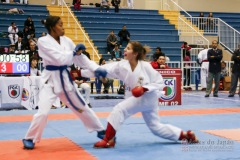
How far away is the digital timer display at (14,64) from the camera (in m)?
10.1

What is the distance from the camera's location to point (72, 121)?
25.0 feet

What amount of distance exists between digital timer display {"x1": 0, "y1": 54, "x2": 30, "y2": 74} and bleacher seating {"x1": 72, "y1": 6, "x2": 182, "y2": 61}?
9.17 metres

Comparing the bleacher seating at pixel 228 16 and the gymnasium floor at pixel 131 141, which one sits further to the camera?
the bleacher seating at pixel 228 16

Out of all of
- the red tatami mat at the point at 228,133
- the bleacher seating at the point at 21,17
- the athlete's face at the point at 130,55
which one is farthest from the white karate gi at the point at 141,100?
the bleacher seating at the point at 21,17

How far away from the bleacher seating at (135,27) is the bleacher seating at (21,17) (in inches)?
78.0

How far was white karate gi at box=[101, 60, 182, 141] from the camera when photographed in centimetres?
500

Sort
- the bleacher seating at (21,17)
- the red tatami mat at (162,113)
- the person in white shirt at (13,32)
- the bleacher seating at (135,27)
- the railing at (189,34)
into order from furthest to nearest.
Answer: the railing at (189,34) < the bleacher seating at (135,27) < the bleacher seating at (21,17) < the person in white shirt at (13,32) < the red tatami mat at (162,113)

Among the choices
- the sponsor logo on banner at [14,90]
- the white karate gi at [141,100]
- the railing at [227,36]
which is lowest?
the sponsor logo on banner at [14,90]

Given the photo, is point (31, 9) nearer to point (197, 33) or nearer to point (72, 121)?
point (197, 33)

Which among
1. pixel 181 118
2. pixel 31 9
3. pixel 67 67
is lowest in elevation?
pixel 181 118

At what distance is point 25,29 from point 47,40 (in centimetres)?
1318

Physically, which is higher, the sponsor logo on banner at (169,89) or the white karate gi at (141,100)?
the white karate gi at (141,100)

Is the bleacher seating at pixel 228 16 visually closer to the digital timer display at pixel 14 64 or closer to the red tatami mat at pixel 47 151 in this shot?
the digital timer display at pixel 14 64

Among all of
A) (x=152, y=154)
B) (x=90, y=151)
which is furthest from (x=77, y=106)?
(x=152, y=154)
